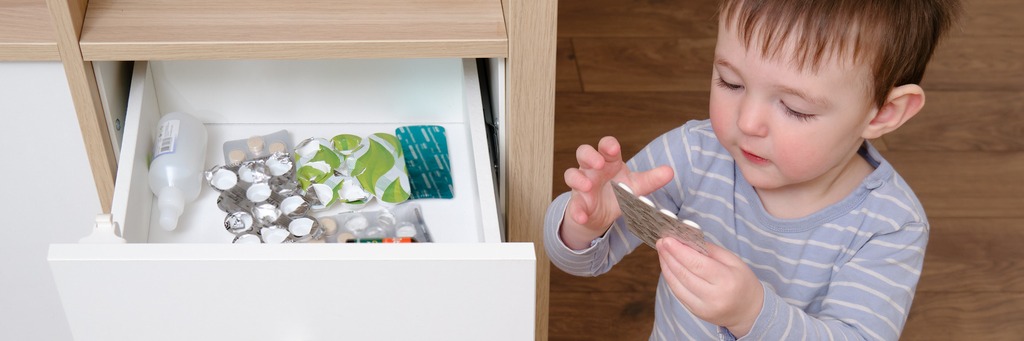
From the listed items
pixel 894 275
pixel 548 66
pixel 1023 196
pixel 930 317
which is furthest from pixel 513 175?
pixel 1023 196

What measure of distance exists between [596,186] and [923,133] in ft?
4.13

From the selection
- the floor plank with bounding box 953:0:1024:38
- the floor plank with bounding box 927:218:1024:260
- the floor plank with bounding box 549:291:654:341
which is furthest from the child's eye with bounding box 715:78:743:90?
the floor plank with bounding box 953:0:1024:38

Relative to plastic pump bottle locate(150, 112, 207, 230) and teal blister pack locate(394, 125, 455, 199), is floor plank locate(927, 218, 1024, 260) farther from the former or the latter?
plastic pump bottle locate(150, 112, 207, 230)

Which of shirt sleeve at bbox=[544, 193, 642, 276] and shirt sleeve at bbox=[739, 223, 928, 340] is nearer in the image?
shirt sleeve at bbox=[739, 223, 928, 340]

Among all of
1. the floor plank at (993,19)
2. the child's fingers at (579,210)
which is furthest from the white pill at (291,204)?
the floor plank at (993,19)

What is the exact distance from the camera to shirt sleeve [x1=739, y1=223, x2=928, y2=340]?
0.80m

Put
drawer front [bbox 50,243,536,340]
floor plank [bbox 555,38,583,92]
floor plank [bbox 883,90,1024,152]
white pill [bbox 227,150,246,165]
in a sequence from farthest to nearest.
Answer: floor plank [bbox 555,38,583,92]
floor plank [bbox 883,90,1024,152]
white pill [bbox 227,150,246,165]
drawer front [bbox 50,243,536,340]

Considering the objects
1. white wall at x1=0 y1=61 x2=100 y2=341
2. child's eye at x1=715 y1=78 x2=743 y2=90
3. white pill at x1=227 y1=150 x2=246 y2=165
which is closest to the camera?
child's eye at x1=715 y1=78 x2=743 y2=90

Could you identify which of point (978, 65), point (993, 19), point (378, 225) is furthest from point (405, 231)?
point (993, 19)

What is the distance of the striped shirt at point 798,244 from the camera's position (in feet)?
2.73

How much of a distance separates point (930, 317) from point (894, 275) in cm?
76

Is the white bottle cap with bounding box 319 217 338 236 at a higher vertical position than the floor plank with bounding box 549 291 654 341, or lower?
higher

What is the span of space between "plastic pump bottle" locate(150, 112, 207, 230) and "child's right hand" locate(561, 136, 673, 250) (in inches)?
14.0

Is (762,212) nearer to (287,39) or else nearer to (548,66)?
(548,66)
